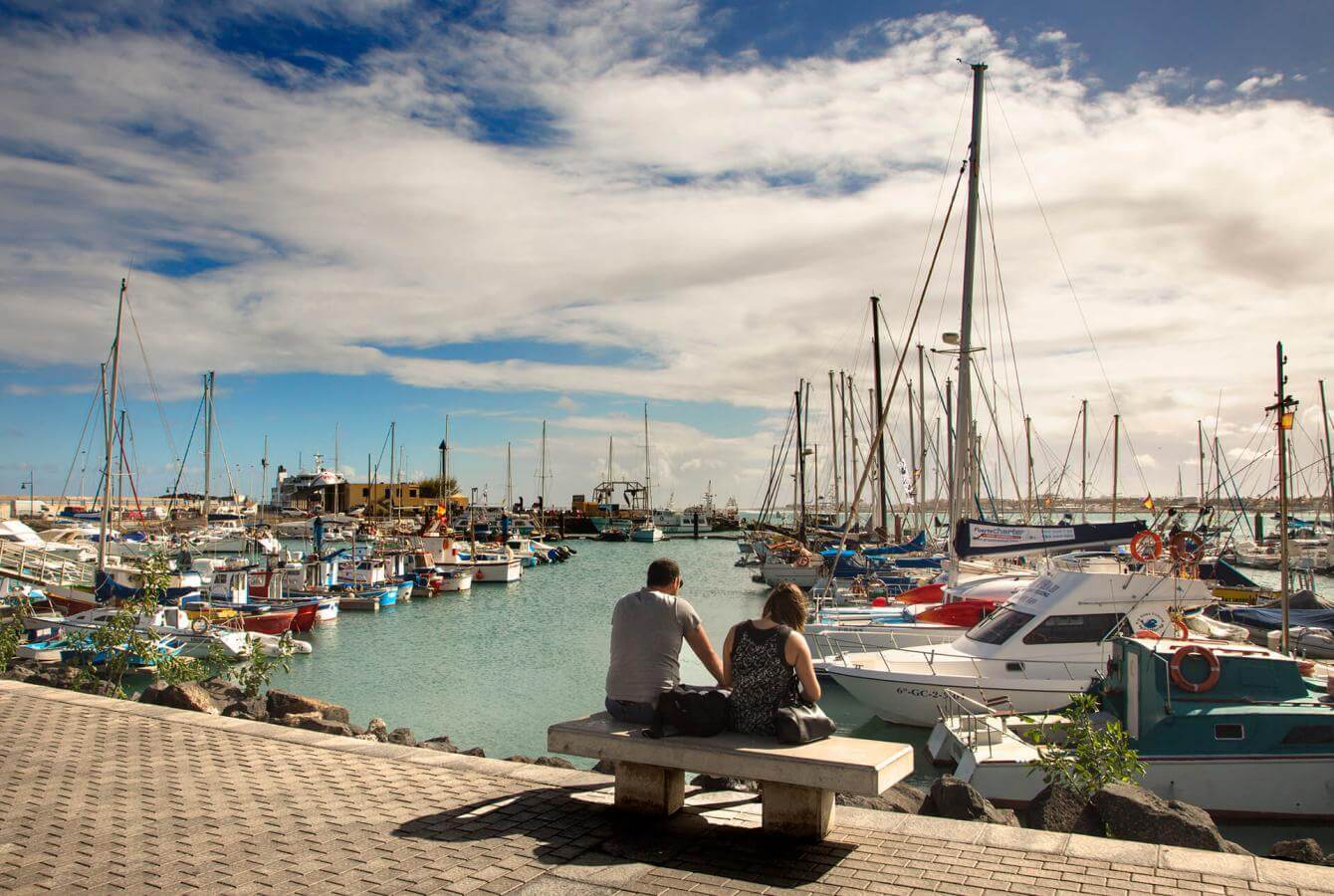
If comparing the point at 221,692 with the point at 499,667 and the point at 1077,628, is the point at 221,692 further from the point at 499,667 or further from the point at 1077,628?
the point at 1077,628

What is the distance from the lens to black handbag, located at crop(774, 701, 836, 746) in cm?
605

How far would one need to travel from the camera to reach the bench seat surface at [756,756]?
5.62m

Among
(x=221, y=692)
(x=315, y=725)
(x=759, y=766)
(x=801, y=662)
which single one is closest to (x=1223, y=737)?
(x=801, y=662)

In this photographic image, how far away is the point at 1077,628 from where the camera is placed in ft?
55.6

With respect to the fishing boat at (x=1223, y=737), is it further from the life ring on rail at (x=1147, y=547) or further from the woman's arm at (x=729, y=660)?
the woman's arm at (x=729, y=660)

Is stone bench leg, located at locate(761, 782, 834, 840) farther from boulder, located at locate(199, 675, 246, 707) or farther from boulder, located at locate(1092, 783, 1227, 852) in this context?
boulder, located at locate(199, 675, 246, 707)

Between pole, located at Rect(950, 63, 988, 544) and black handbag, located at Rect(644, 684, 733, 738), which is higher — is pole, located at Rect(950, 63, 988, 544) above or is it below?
above

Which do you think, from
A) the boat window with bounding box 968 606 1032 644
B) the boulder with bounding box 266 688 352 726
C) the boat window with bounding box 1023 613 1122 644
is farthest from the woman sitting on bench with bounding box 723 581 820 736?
the boat window with bounding box 968 606 1032 644

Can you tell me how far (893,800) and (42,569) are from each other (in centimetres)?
3458

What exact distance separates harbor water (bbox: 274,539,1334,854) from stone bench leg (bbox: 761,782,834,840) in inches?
337

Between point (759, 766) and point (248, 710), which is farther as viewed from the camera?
point (248, 710)

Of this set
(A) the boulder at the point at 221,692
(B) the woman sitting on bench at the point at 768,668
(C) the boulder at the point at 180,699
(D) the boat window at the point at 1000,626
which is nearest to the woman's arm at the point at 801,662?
(B) the woman sitting on bench at the point at 768,668

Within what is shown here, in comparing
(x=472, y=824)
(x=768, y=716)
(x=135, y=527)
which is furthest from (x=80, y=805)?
(x=135, y=527)

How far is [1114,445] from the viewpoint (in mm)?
63969
